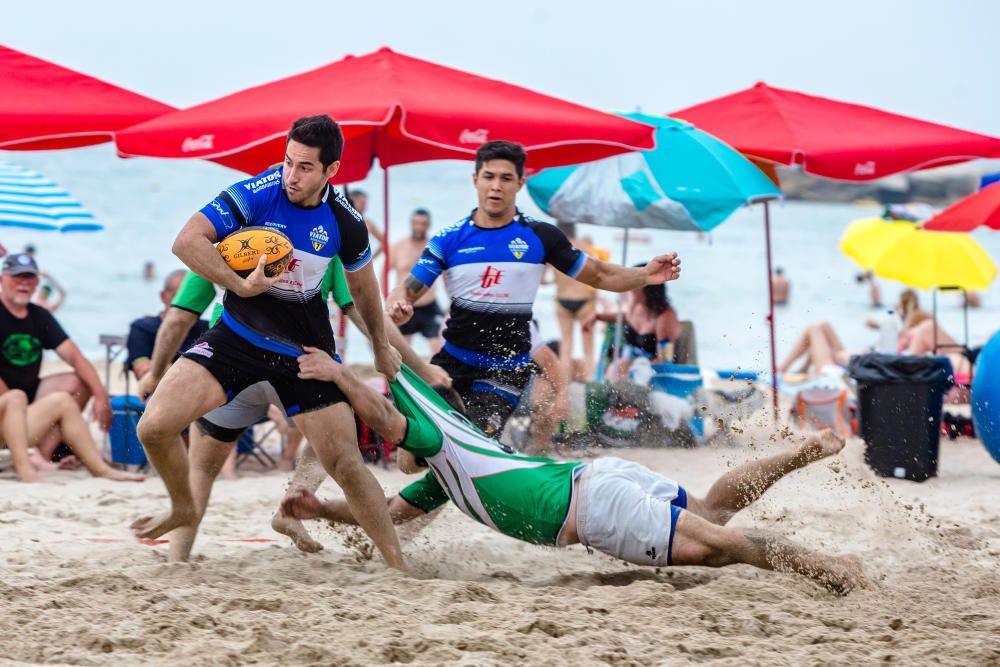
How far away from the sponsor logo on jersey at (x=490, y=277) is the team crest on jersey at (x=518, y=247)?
0.11 m

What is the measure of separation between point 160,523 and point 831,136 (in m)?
6.31

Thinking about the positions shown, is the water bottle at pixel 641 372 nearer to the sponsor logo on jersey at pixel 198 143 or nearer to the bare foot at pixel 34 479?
the sponsor logo on jersey at pixel 198 143

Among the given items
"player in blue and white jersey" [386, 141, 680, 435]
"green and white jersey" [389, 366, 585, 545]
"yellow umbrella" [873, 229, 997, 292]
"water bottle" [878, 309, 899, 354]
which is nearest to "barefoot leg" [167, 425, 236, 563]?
"green and white jersey" [389, 366, 585, 545]

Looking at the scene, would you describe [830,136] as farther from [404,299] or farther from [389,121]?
[404,299]

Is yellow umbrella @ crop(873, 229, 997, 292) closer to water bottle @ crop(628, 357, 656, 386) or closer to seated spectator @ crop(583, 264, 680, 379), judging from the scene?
seated spectator @ crop(583, 264, 680, 379)

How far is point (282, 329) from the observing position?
4188mm

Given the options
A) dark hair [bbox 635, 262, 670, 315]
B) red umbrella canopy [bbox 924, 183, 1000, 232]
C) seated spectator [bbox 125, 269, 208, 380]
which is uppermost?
red umbrella canopy [bbox 924, 183, 1000, 232]

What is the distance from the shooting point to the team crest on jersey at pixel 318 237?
4.17 m

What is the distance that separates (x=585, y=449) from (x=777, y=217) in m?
61.4

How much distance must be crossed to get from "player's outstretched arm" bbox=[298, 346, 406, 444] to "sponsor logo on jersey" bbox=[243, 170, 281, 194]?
58 centimetres

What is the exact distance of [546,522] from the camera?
417 centimetres

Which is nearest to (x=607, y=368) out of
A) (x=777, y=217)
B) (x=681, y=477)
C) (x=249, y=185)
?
(x=681, y=477)

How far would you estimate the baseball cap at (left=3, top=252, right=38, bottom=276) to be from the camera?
7180 mm

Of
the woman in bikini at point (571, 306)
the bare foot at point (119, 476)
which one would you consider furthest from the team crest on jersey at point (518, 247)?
the woman in bikini at point (571, 306)
